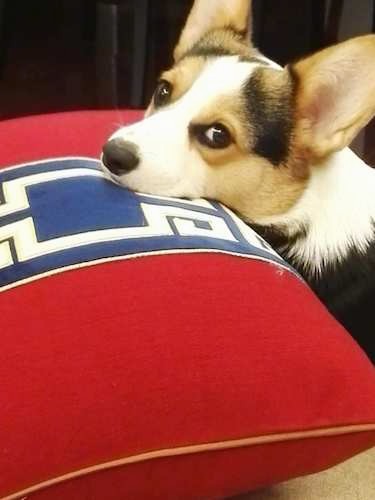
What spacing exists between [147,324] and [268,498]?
48 cm

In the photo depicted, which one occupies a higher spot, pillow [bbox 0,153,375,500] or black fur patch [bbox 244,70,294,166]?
black fur patch [bbox 244,70,294,166]

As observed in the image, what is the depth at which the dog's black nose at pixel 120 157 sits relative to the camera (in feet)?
4.09

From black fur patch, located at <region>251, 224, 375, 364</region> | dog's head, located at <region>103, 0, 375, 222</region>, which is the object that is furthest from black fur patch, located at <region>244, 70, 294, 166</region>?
black fur patch, located at <region>251, 224, 375, 364</region>

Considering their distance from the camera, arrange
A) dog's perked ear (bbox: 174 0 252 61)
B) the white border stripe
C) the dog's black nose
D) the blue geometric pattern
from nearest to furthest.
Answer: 1. the white border stripe
2. the blue geometric pattern
3. the dog's black nose
4. dog's perked ear (bbox: 174 0 252 61)

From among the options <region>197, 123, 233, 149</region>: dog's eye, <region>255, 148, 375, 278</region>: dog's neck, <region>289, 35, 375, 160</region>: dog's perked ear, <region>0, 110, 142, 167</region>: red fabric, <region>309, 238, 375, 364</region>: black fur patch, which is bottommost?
<region>309, 238, 375, 364</region>: black fur patch

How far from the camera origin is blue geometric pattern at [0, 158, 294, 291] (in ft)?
3.60

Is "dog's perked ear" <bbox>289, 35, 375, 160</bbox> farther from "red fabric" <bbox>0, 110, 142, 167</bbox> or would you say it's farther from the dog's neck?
"red fabric" <bbox>0, 110, 142, 167</bbox>

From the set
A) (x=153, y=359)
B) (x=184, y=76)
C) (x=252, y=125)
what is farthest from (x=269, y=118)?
(x=153, y=359)

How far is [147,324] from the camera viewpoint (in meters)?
1.06

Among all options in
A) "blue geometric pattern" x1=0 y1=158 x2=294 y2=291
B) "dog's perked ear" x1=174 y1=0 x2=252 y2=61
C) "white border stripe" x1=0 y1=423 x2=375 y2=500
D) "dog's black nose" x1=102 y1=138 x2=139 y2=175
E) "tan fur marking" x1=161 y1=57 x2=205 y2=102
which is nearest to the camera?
"white border stripe" x1=0 y1=423 x2=375 y2=500

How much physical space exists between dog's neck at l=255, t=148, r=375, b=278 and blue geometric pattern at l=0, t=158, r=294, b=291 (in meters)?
0.12

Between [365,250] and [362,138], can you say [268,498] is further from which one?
[362,138]

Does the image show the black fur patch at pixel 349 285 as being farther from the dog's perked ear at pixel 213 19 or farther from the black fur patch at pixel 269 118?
the dog's perked ear at pixel 213 19

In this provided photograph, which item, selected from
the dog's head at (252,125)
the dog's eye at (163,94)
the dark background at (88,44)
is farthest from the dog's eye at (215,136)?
the dark background at (88,44)
